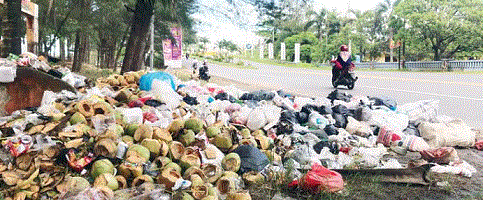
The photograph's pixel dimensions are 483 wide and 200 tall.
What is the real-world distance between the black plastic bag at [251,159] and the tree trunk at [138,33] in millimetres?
6857

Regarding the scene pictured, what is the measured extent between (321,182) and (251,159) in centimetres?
75

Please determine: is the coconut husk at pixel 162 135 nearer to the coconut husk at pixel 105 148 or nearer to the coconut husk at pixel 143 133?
the coconut husk at pixel 143 133

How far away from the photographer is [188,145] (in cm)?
401

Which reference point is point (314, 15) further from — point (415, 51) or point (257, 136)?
point (257, 136)

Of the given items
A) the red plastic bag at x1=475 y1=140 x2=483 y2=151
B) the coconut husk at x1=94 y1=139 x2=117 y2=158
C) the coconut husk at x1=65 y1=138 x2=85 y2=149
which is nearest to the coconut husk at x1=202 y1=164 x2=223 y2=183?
the coconut husk at x1=94 y1=139 x2=117 y2=158

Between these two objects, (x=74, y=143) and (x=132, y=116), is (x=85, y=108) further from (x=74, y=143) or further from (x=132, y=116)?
(x=74, y=143)

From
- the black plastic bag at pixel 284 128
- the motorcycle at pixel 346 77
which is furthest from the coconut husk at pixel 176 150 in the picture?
the motorcycle at pixel 346 77

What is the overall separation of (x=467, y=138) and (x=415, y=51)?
44.1 metres

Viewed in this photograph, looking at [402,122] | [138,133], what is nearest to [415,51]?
[402,122]

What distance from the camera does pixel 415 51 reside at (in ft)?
153

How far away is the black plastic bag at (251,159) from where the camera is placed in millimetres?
3787

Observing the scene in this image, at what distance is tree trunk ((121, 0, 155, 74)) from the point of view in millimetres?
10531

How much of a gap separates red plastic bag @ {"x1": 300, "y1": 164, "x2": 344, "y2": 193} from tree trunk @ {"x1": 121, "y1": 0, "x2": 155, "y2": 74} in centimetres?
757

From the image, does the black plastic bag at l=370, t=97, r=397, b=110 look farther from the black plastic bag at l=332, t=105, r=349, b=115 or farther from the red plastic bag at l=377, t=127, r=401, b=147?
the red plastic bag at l=377, t=127, r=401, b=147
